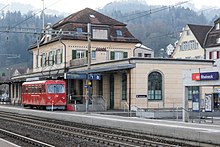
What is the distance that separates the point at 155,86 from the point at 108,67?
15.7 ft

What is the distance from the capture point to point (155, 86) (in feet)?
143

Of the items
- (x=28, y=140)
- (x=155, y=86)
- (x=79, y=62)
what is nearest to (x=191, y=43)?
(x=79, y=62)

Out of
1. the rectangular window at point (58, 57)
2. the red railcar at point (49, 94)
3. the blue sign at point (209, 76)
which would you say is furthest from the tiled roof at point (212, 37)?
the blue sign at point (209, 76)

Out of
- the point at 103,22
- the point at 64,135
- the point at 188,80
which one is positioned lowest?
the point at 64,135

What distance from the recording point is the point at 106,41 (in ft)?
202

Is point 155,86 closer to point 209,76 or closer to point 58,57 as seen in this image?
point 209,76

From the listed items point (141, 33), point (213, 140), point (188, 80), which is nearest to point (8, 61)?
point (141, 33)

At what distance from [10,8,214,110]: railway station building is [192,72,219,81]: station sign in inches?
214

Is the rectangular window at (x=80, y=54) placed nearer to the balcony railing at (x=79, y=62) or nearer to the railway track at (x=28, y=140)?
the balcony railing at (x=79, y=62)

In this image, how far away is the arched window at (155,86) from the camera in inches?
1703

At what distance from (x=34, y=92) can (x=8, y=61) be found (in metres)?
84.5

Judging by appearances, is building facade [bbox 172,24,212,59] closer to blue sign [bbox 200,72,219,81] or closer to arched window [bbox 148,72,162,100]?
arched window [bbox 148,72,162,100]

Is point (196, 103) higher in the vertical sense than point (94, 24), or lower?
lower

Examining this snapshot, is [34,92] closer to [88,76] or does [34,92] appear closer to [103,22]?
[88,76]
